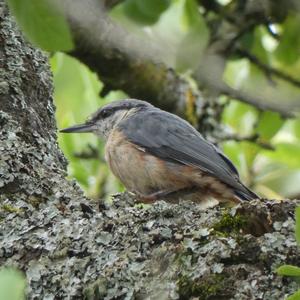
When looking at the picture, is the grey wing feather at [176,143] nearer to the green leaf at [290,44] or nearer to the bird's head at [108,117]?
the bird's head at [108,117]

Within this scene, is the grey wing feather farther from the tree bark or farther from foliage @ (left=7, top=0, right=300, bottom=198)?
the tree bark

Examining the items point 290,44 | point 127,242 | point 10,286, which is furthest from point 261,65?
point 10,286

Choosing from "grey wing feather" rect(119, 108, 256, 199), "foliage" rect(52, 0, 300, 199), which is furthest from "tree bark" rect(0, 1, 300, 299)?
"foliage" rect(52, 0, 300, 199)

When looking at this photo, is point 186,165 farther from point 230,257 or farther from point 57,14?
point 57,14

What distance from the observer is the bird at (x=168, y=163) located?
3744 millimetres

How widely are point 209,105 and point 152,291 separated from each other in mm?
2751

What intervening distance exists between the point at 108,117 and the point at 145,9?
1.88 meters

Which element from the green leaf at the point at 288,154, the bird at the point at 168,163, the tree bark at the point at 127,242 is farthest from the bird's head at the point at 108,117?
the tree bark at the point at 127,242

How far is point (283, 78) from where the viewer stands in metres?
4.41

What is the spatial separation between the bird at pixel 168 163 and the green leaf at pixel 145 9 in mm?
930

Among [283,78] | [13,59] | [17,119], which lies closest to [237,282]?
[17,119]

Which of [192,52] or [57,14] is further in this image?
[192,52]

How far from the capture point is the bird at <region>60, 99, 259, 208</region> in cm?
374

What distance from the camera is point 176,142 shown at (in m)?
4.03
